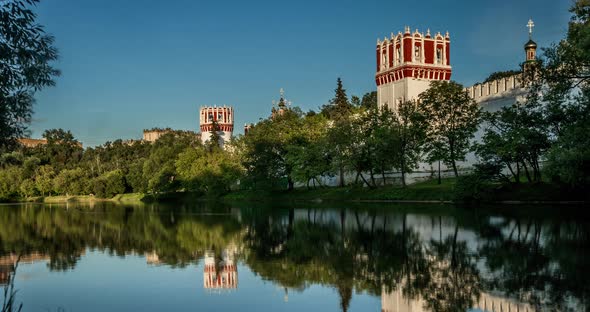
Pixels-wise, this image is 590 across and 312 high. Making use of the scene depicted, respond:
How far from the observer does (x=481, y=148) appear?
138ft

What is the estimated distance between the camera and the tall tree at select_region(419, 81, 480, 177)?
50.7 meters

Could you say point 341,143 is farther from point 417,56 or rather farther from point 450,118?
point 417,56

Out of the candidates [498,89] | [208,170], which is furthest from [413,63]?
[208,170]

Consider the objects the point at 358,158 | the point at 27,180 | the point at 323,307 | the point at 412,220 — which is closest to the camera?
the point at 323,307

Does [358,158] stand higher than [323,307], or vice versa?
[358,158]

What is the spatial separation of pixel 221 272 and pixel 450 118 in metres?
39.7

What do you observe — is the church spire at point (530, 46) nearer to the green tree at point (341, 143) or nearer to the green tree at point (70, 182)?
the green tree at point (341, 143)

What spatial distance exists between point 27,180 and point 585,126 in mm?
96483

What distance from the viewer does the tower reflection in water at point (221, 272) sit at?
13.5 m

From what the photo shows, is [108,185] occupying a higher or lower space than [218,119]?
lower

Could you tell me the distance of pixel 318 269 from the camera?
15.0 m

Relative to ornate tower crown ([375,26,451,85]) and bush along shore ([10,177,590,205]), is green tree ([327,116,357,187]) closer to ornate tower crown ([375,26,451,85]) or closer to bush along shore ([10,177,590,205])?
bush along shore ([10,177,590,205])

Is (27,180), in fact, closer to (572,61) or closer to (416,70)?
(416,70)

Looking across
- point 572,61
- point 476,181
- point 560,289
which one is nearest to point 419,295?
point 560,289
